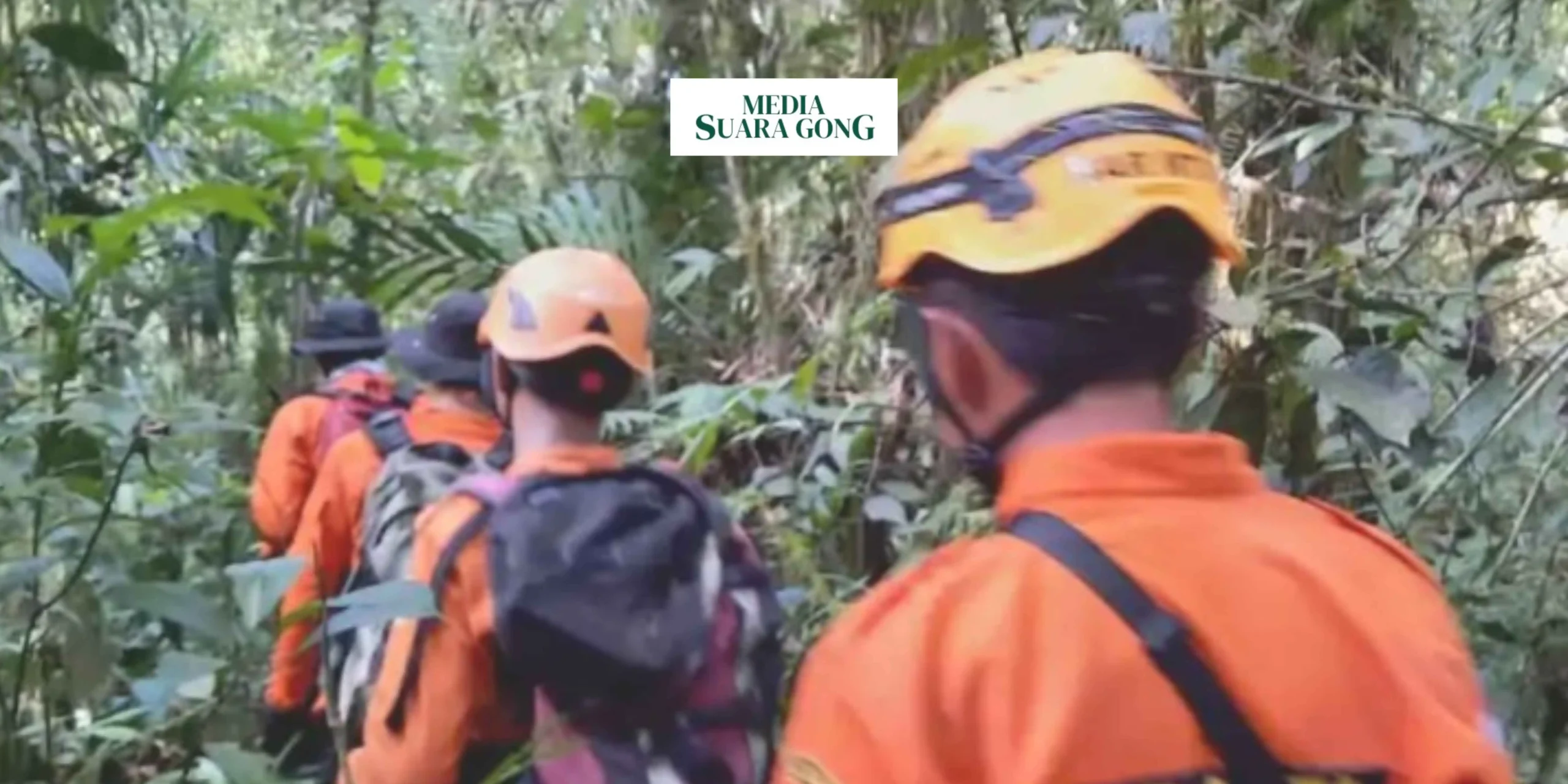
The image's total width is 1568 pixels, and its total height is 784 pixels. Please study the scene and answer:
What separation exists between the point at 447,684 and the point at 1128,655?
1.10 meters

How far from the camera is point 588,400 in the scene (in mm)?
2213

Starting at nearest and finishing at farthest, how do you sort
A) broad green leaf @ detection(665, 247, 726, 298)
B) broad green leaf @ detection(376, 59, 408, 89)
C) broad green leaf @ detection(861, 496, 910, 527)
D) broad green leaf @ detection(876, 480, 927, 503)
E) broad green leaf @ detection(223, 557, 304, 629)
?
broad green leaf @ detection(223, 557, 304, 629), broad green leaf @ detection(861, 496, 910, 527), broad green leaf @ detection(876, 480, 927, 503), broad green leaf @ detection(665, 247, 726, 298), broad green leaf @ detection(376, 59, 408, 89)

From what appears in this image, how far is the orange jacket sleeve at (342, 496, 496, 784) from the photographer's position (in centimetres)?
202

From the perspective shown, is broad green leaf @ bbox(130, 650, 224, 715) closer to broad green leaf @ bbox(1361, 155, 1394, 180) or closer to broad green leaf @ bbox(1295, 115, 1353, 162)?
broad green leaf @ bbox(1295, 115, 1353, 162)

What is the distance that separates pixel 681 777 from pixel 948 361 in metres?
1.00

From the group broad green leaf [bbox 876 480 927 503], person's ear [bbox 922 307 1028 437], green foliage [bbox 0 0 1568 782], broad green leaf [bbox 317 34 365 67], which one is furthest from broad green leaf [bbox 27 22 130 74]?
broad green leaf [bbox 317 34 365 67]

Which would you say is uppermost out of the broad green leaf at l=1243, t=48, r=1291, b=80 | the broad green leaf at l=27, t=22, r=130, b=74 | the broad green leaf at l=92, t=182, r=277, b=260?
the broad green leaf at l=27, t=22, r=130, b=74

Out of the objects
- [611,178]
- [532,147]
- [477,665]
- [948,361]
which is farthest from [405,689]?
[532,147]

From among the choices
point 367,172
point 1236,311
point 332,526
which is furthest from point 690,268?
point 1236,311

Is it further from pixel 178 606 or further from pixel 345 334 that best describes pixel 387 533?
pixel 345 334

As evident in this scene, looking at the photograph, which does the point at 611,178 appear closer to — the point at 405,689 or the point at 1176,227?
the point at 405,689

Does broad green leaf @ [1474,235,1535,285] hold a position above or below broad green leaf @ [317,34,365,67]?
below

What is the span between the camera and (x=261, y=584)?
1667 mm

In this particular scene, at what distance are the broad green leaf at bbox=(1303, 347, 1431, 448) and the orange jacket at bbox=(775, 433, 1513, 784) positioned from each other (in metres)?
1.06
